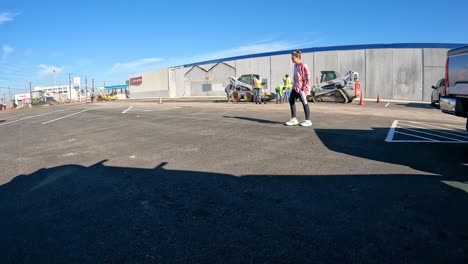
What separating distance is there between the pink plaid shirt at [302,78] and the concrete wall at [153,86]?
5434 centimetres

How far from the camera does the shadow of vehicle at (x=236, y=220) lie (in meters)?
2.27

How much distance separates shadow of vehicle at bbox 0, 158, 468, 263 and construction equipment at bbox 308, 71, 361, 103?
1798 cm

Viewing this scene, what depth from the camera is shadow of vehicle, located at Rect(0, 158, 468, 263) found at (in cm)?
227

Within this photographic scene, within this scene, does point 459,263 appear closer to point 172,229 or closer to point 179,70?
Answer: point 172,229

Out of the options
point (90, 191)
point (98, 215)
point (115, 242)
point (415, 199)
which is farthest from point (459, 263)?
point (90, 191)

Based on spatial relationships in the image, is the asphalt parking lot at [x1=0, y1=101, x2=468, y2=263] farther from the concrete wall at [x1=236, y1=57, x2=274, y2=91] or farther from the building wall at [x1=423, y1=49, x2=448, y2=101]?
the concrete wall at [x1=236, y1=57, x2=274, y2=91]

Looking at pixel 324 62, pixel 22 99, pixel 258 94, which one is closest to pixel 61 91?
pixel 22 99

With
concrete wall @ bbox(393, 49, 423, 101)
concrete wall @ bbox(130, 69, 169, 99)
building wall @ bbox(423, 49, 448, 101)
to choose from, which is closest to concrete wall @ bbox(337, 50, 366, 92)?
concrete wall @ bbox(393, 49, 423, 101)

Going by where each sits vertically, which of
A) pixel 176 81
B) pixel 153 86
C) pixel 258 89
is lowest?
pixel 258 89

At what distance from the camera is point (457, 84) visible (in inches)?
208

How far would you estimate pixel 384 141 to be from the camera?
20.0 ft

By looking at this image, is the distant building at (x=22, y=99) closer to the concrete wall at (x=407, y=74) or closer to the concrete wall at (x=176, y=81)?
the concrete wall at (x=176, y=81)

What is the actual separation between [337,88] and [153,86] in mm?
50059

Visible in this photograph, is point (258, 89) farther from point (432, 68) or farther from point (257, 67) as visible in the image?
point (257, 67)
